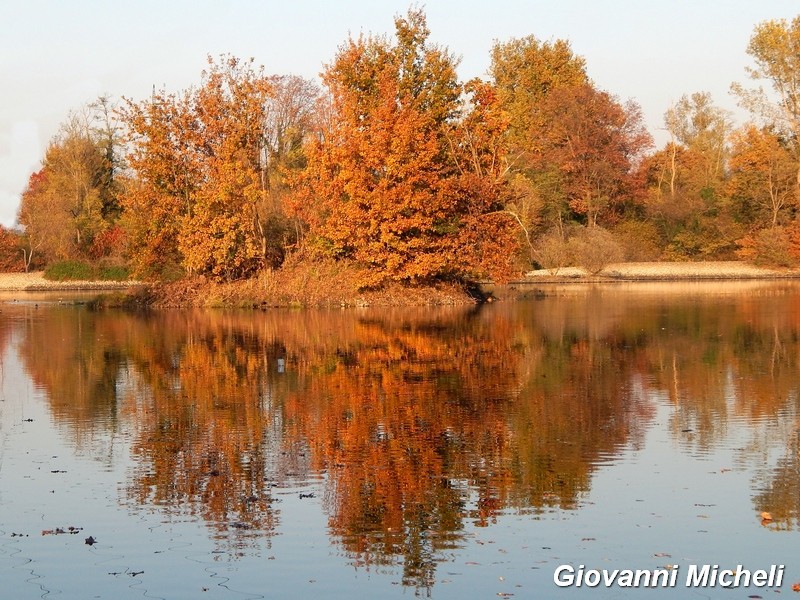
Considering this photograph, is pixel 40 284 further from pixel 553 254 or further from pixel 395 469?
pixel 395 469

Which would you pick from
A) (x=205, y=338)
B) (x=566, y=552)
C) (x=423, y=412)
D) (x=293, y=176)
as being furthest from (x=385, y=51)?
(x=566, y=552)

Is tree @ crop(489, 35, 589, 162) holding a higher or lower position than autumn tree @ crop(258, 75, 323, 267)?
higher

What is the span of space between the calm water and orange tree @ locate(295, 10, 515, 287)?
18.2 meters

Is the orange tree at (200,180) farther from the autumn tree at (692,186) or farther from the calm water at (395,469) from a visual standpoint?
the autumn tree at (692,186)

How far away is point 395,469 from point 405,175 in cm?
3148

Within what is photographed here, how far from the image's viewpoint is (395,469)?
11.5 metres

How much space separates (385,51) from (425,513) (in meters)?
39.4

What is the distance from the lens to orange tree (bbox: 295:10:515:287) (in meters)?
42.1

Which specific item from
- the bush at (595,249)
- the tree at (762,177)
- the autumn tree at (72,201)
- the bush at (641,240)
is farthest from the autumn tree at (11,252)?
the tree at (762,177)

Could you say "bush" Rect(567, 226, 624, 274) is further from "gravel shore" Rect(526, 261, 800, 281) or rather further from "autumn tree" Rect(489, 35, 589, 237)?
"autumn tree" Rect(489, 35, 589, 237)

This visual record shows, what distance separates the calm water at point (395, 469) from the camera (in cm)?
829

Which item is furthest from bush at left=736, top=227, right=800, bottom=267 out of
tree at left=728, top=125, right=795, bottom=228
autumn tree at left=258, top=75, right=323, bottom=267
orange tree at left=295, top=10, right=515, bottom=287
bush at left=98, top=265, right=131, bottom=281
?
bush at left=98, top=265, right=131, bottom=281

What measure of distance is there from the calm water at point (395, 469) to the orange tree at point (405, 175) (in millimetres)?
18192

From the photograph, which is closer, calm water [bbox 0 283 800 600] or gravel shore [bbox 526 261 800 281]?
calm water [bbox 0 283 800 600]
